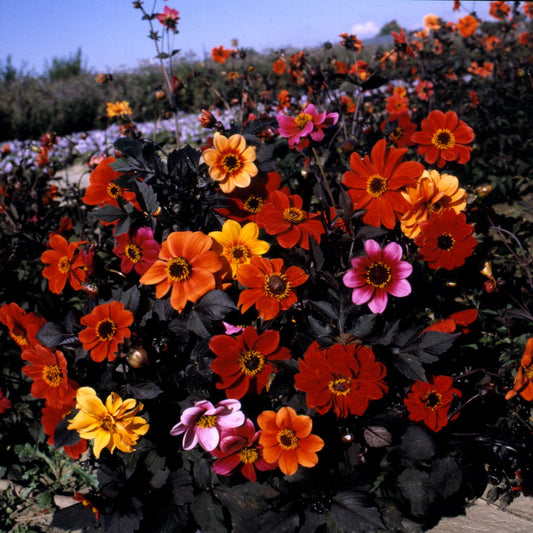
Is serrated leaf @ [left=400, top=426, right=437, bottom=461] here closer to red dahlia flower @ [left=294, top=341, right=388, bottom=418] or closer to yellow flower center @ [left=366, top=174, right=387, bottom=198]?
red dahlia flower @ [left=294, top=341, right=388, bottom=418]

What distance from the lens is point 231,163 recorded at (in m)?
1.40

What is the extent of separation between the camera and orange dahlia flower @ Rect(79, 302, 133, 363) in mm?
1279

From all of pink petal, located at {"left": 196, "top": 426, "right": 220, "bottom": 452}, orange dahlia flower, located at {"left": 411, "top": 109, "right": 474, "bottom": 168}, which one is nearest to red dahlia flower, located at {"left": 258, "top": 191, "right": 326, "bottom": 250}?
orange dahlia flower, located at {"left": 411, "top": 109, "right": 474, "bottom": 168}

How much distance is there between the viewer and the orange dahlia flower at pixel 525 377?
1.27 m

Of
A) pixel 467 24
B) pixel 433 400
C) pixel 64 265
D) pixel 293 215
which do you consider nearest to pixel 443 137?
pixel 293 215

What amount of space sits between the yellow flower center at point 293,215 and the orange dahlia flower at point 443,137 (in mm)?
459

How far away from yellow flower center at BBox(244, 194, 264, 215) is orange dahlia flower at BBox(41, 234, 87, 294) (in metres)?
0.57

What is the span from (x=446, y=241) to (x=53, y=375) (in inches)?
47.9

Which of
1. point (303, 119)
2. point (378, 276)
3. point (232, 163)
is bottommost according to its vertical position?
point (378, 276)

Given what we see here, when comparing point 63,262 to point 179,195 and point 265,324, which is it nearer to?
point 179,195

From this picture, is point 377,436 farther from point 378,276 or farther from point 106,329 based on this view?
point 106,329

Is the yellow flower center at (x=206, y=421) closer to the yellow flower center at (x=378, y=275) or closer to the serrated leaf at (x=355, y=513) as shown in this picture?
the serrated leaf at (x=355, y=513)

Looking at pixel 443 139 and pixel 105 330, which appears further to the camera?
pixel 443 139

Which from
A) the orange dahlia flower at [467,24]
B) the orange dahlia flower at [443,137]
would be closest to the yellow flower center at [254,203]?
the orange dahlia flower at [443,137]
